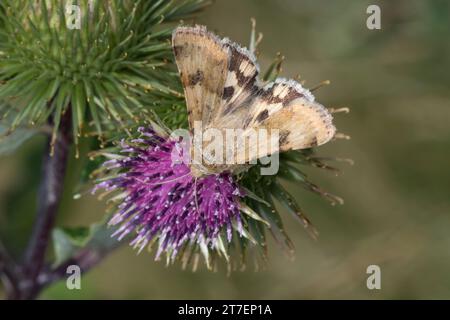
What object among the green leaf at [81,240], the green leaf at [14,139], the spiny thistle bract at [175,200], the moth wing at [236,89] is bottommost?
the green leaf at [81,240]

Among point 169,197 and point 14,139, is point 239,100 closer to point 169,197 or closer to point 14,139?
point 169,197

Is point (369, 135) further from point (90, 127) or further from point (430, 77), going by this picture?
point (90, 127)

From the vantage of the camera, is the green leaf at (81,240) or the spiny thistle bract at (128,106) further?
the green leaf at (81,240)

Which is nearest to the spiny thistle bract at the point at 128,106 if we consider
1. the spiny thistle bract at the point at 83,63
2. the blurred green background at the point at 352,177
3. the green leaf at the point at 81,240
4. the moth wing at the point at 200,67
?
the spiny thistle bract at the point at 83,63

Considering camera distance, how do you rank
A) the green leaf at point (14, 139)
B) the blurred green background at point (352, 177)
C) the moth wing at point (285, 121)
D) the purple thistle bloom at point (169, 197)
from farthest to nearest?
the blurred green background at point (352, 177), the green leaf at point (14, 139), the purple thistle bloom at point (169, 197), the moth wing at point (285, 121)

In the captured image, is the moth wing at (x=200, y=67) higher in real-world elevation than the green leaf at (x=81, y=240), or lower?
higher

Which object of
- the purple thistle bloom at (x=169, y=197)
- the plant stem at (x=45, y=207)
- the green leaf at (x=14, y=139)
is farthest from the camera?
the plant stem at (x=45, y=207)

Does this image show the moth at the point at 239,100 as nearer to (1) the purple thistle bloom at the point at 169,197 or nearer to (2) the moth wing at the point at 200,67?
(2) the moth wing at the point at 200,67
